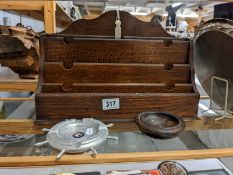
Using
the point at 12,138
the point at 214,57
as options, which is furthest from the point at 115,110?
the point at 214,57

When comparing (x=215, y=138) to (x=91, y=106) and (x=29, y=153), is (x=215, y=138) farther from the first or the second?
(x=29, y=153)

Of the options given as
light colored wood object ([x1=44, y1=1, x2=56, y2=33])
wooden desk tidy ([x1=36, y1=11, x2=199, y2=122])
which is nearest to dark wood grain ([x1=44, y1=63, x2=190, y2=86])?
wooden desk tidy ([x1=36, y1=11, x2=199, y2=122])

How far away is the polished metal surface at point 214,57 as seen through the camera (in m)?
0.65

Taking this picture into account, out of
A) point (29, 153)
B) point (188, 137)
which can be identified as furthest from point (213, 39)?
point (29, 153)

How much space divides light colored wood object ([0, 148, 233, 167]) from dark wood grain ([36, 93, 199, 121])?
0.14 meters

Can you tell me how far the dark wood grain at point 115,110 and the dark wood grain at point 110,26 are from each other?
17cm

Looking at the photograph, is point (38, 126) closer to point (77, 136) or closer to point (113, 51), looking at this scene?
point (77, 136)

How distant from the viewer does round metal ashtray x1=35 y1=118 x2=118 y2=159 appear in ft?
1.42

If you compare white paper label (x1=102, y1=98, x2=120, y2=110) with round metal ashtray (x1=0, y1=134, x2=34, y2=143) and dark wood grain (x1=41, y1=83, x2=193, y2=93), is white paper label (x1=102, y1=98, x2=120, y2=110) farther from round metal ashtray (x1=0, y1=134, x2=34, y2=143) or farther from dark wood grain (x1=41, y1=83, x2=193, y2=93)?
round metal ashtray (x1=0, y1=134, x2=34, y2=143)

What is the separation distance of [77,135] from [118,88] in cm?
18

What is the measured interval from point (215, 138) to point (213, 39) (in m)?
0.30

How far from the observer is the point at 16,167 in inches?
16.8

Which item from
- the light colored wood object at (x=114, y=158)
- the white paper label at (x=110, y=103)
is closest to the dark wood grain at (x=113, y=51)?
the white paper label at (x=110, y=103)

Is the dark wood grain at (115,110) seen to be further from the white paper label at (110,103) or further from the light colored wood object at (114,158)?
the light colored wood object at (114,158)
